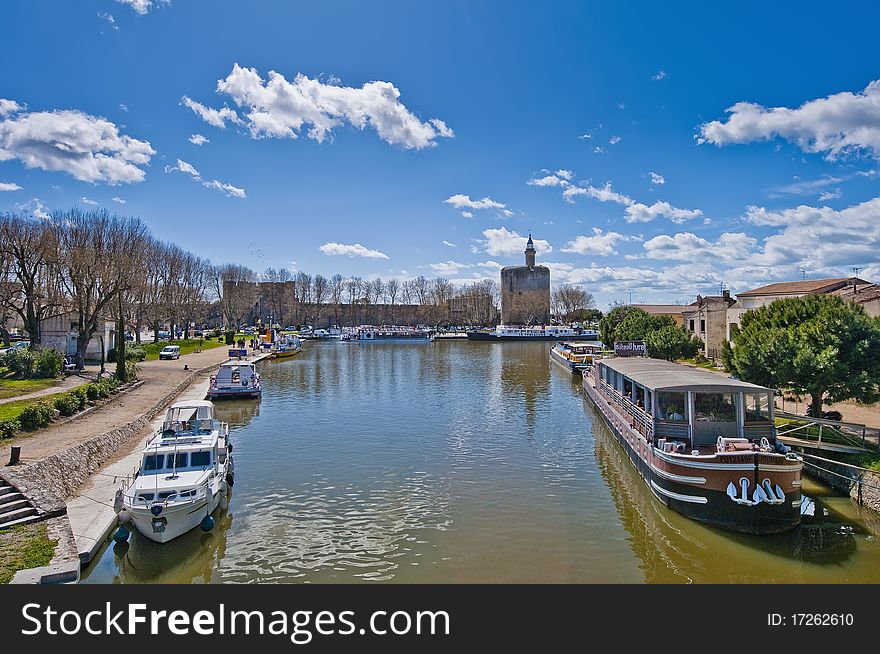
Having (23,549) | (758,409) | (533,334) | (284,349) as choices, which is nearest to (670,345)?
(758,409)

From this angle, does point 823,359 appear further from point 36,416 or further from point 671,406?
point 36,416

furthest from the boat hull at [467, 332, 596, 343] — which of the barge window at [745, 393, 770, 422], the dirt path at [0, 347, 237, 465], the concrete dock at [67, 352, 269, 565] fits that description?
the barge window at [745, 393, 770, 422]

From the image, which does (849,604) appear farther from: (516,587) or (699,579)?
(516,587)

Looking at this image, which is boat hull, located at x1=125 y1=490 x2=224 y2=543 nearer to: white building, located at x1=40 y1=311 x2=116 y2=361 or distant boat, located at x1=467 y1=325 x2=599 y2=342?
white building, located at x1=40 y1=311 x2=116 y2=361

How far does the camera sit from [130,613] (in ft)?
29.9

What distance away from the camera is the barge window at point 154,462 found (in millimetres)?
16453

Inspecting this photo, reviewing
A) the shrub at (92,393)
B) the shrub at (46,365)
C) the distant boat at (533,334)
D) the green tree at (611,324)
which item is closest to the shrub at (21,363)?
the shrub at (46,365)

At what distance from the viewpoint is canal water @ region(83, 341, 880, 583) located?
43.9 ft

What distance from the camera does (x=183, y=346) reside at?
72.3m

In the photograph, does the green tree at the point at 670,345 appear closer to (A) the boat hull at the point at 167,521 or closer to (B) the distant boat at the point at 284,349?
(A) the boat hull at the point at 167,521

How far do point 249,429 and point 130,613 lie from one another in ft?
69.6

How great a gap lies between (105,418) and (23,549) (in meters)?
14.6

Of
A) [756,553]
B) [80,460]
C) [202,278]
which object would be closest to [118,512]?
[80,460]

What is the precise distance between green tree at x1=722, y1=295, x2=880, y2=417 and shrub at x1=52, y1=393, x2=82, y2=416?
2845cm
